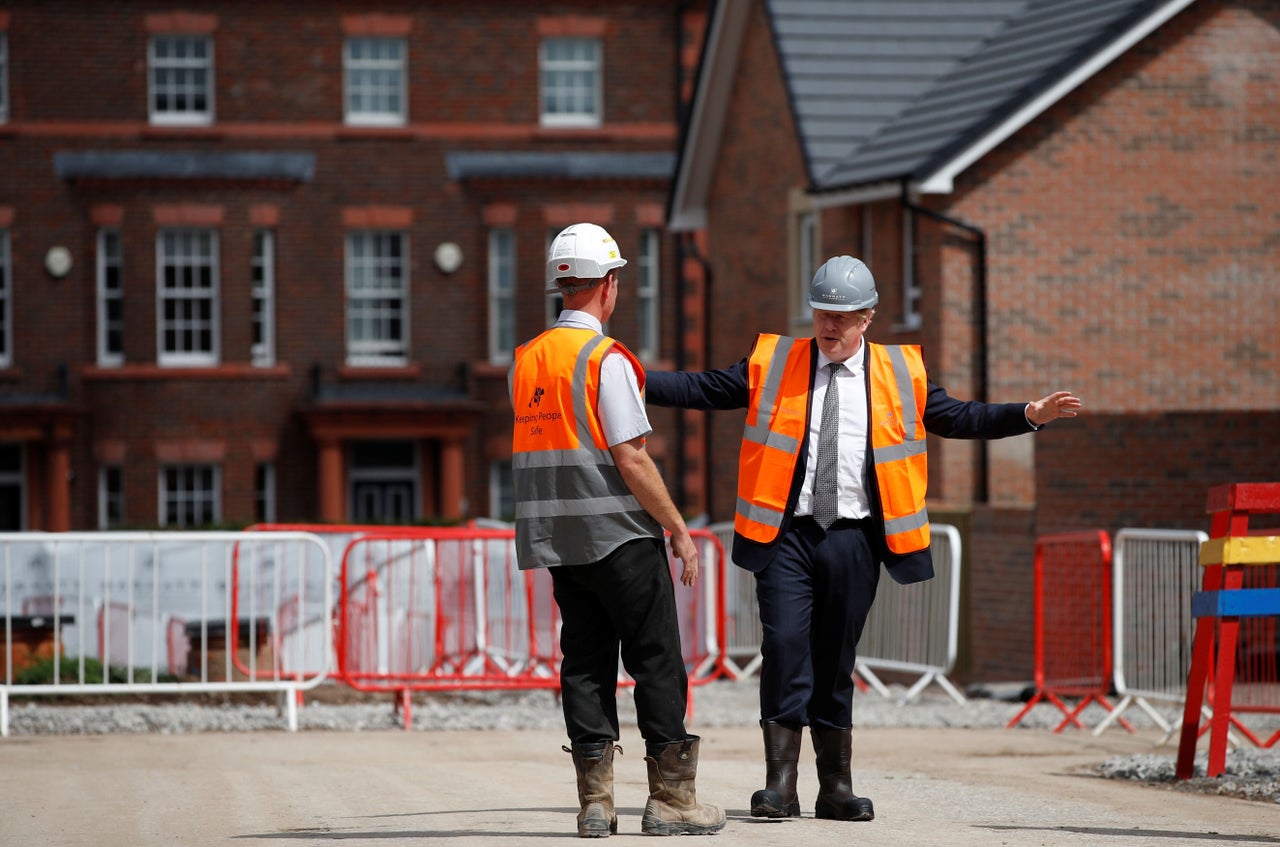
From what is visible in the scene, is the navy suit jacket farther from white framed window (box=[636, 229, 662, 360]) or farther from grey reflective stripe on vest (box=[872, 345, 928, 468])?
white framed window (box=[636, 229, 662, 360])

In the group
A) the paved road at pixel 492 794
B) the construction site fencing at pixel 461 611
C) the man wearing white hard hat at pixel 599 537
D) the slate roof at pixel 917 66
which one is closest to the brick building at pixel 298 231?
the slate roof at pixel 917 66

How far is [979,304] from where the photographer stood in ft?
70.9

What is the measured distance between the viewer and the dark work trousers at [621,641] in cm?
715

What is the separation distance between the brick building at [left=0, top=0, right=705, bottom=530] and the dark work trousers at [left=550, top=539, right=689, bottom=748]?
27.4 meters

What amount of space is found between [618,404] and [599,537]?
462mm

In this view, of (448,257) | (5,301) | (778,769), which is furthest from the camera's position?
(448,257)

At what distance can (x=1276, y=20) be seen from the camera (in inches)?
864

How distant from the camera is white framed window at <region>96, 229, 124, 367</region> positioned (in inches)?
1388

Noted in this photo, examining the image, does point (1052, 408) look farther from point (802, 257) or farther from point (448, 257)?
point (448, 257)

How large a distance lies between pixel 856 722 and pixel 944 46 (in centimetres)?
1286

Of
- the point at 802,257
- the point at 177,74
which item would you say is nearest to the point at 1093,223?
the point at 802,257

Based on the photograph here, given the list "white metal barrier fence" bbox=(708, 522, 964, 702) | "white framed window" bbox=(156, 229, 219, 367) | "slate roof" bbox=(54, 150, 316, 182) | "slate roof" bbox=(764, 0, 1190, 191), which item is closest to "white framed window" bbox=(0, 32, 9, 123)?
"slate roof" bbox=(54, 150, 316, 182)

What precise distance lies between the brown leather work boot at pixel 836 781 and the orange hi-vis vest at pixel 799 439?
2.46ft

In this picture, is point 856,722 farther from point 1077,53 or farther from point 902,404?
point 1077,53
